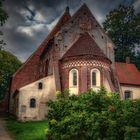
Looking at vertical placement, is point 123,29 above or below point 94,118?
above

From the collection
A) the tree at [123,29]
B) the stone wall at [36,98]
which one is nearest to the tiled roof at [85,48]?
the stone wall at [36,98]

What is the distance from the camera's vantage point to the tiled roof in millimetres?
40500

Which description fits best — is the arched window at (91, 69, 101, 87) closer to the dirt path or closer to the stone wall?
the stone wall

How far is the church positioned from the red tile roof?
21.6 feet

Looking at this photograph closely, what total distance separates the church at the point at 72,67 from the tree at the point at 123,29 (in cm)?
1952

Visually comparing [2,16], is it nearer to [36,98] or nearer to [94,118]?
[94,118]

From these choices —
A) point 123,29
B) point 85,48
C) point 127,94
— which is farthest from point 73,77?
point 123,29

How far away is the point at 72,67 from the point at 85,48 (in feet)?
9.26

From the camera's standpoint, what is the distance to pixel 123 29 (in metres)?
65.9

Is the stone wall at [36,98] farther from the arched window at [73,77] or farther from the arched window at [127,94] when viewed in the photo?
the arched window at [127,94]

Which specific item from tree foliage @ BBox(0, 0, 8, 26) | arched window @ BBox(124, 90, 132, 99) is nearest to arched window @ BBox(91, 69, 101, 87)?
arched window @ BBox(124, 90, 132, 99)

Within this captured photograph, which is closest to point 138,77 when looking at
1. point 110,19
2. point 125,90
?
point 125,90

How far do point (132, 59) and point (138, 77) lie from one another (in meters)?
12.5

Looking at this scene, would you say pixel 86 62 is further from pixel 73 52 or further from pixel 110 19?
pixel 110 19
